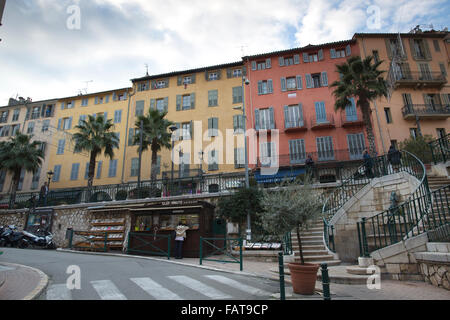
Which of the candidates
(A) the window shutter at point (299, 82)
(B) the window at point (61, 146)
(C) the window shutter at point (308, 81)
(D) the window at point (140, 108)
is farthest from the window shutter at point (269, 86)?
(B) the window at point (61, 146)

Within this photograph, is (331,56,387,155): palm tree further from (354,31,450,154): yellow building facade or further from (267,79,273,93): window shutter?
(267,79,273,93): window shutter

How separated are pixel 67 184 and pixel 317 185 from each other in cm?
2733

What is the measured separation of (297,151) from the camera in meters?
24.0

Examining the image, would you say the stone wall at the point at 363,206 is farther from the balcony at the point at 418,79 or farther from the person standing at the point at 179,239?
the balcony at the point at 418,79

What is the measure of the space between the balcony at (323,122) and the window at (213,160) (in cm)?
928

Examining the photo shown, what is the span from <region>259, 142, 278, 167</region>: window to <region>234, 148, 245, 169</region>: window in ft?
5.88

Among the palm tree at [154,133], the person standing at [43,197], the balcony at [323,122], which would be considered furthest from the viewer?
the balcony at [323,122]

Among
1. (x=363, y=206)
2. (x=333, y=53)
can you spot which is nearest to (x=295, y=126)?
(x=333, y=53)

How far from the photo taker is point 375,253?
7.45 m

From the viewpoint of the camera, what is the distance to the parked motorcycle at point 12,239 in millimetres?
15523

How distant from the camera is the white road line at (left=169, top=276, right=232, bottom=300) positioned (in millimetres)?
5209

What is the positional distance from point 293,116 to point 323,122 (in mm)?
2741

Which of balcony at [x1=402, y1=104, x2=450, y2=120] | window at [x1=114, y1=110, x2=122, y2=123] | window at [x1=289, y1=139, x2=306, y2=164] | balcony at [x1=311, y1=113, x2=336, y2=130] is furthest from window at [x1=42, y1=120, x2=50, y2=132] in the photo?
balcony at [x1=402, y1=104, x2=450, y2=120]
